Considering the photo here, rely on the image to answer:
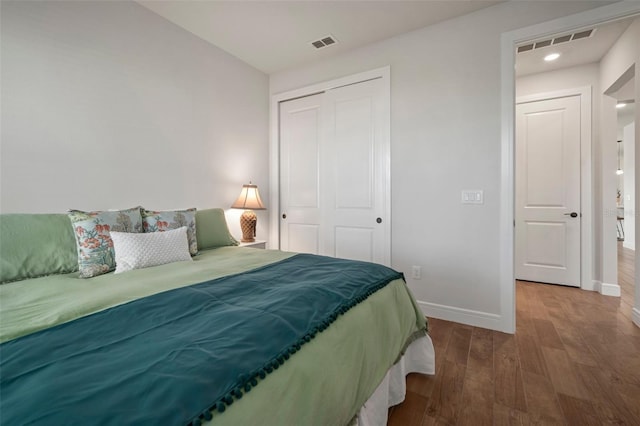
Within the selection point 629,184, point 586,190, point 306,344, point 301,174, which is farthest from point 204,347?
point 629,184

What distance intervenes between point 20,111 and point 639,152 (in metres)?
4.49

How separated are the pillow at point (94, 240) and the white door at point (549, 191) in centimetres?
439

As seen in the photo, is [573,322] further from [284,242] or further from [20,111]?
[20,111]

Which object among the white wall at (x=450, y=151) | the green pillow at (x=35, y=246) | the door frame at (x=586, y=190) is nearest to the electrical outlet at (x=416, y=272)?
the white wall at (x=450, y=151)

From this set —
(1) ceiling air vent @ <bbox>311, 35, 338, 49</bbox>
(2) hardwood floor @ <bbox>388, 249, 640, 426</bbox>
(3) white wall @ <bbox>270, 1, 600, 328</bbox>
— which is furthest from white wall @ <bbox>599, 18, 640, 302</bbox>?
(1) ceiling air vent @ <bbox>311, 35, 338, 49</bbox>

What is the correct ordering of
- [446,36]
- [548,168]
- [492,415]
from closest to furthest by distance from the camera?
[492,415]
[446,36]
[548,168]

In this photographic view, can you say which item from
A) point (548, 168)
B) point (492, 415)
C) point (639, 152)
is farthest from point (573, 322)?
point (548, 168)

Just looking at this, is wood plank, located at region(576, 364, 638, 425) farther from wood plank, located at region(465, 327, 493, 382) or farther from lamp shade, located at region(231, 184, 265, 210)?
lamp shade, located at region(231, 184, 265, 210)

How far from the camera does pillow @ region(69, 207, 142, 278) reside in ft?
5.25

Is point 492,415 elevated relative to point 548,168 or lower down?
lower down

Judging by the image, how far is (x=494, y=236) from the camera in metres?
2.39

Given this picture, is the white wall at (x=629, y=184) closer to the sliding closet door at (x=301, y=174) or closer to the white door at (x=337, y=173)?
the white door at (x=337, y=173)

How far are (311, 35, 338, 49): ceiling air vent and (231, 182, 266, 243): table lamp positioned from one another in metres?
1.62

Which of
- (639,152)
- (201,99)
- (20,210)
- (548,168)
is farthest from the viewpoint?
(548,168)
